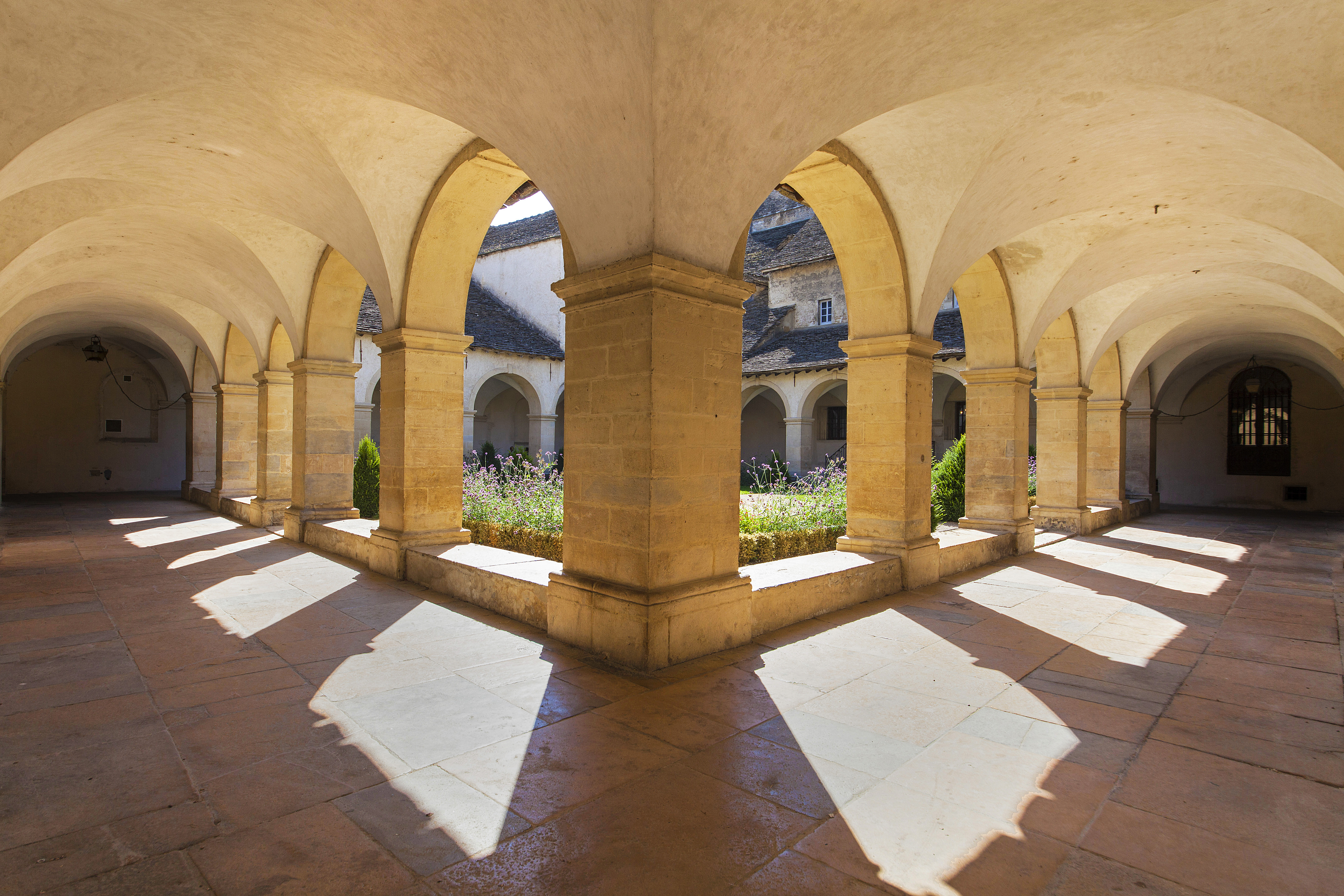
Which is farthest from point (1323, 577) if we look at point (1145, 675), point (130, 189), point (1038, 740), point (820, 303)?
point (820, 303)

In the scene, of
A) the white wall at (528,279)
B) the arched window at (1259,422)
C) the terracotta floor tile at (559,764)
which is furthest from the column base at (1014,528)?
the white wall at (528,279)

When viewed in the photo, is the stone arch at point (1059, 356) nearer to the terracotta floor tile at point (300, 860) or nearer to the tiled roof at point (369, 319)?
the terracotta floor tile at point (300, 860)

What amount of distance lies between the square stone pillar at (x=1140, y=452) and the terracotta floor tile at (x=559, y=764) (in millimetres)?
14941

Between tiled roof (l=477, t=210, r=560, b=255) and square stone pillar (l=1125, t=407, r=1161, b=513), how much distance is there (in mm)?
15886

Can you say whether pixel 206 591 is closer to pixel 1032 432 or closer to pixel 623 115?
pixel 623 115

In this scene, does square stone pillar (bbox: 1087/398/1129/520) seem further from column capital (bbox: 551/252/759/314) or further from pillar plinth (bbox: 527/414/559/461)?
pillar plinth (bbox: 527/414/559/461)

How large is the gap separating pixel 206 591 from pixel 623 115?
196 inches

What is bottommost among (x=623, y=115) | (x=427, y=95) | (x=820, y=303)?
(x=623, y=115)

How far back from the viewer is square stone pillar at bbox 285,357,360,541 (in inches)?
320

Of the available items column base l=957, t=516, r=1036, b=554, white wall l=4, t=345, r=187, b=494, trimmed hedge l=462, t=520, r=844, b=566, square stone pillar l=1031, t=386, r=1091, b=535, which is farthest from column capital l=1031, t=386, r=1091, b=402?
white wall l=4, t=345, r=187, b=494

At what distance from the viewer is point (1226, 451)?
56.5ft

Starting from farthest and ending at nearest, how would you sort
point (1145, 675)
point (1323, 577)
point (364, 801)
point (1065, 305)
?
point (1065, 305), point (1323, 577), point (1145, 675), point (364, 801)

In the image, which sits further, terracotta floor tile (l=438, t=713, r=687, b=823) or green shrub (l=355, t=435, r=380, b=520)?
green shrub (l=355, t=435, r=380, b=520)

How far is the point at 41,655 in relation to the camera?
394cm
